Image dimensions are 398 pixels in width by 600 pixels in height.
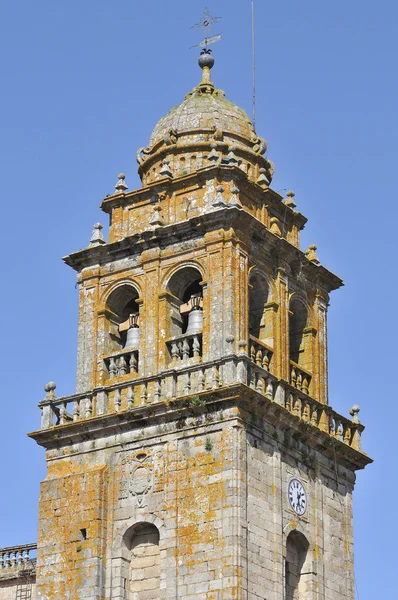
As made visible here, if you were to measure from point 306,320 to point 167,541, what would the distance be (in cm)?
792

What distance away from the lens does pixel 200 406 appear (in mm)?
40875

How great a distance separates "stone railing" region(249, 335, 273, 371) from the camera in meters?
42.7

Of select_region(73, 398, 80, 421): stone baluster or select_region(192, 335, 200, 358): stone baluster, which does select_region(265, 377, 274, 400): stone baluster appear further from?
select_region(73, 398, 80, 421): stone baluster

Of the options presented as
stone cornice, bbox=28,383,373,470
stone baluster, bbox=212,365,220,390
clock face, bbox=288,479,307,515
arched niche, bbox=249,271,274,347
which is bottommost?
clock face, bbox=288,479,307,515

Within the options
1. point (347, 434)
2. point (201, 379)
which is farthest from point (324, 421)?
point (201, 379)

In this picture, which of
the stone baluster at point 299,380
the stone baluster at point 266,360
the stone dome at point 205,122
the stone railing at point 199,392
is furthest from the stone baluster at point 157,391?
the stone dome at point 205,122

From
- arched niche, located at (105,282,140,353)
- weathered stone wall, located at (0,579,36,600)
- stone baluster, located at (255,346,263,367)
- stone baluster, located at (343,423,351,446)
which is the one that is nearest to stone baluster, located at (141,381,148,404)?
arched niche, located at (105,282,140,353)

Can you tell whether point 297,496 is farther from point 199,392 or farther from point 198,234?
point 198,234

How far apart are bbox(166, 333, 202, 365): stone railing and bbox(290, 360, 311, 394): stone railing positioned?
9.10 ft

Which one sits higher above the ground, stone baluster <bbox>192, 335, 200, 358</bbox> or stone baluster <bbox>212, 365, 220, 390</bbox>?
stone baluster <bbox>192, 335, 200, 358</bbox>

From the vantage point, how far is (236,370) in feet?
134

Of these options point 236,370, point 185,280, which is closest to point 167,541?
point 236,370

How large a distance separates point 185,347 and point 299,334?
4088mm

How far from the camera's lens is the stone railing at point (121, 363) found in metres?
43.5
